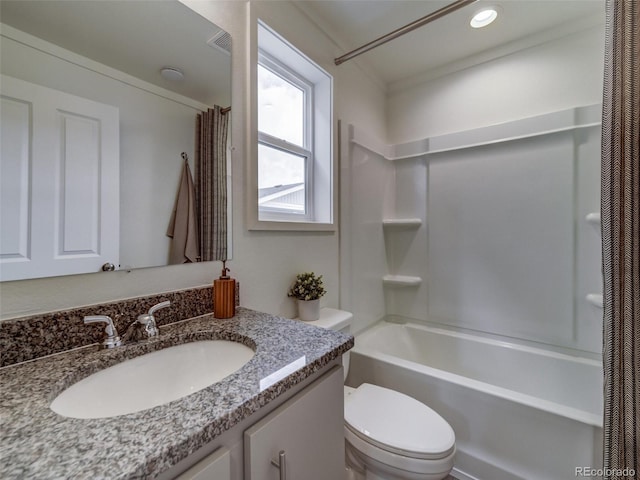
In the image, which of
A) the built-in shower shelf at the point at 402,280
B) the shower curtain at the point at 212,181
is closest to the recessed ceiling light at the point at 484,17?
the shower curtain at the point at 212,181

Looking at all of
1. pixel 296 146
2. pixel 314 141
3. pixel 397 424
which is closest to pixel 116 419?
pixel 397 424

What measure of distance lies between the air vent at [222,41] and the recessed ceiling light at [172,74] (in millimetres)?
193

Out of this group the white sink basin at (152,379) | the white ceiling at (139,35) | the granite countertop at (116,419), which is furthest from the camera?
the white ceiling at (139,35)

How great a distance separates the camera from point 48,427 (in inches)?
16.7

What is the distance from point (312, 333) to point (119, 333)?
0.55 metres

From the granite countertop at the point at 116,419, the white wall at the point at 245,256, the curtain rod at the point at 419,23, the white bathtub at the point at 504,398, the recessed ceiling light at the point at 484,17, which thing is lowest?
the white bathtub at the point at 504,398

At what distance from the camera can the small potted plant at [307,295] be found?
1359 millimetres

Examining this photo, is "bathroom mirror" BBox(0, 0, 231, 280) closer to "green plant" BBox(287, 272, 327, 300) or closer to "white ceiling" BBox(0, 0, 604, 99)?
"white ceiling" BBox(0, 0, 604, 99)

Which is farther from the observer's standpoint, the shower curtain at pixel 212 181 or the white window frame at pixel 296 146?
the white window frame at pixel 296 146

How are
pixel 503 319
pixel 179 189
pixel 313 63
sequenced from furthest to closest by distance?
pixel 503 319 < pixel 313 63 < pixel 179 189

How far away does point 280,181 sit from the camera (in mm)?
1554

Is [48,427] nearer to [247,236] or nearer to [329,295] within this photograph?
[247,236]

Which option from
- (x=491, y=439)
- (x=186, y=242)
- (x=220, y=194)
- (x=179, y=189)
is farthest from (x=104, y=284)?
(x=491, y=439)

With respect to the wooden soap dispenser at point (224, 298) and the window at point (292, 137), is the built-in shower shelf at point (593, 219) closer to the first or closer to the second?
the window at point (292, 137)
